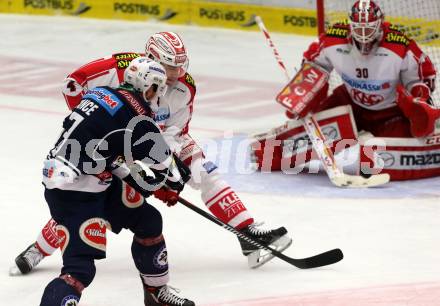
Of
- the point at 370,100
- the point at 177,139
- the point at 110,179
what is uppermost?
the point at 110,179

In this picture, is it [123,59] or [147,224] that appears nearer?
[147,224]

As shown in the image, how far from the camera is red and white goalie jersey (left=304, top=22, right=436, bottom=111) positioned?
7.51m

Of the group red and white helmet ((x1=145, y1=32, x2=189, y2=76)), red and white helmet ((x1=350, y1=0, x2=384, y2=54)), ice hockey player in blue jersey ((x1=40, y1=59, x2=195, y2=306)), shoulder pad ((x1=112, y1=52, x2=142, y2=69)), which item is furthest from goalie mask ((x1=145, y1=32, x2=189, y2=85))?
red and white helmet ((x1=350, y1=0, x2=384, y2=54))

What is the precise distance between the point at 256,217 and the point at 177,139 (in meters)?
0.89

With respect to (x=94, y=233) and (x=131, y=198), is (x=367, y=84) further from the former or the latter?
(x=94, y=233)

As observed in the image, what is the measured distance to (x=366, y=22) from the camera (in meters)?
→ 7.29

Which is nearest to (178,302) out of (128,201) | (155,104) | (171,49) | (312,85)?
(128,201)

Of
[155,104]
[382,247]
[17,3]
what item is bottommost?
[17,3]

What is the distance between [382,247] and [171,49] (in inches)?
59.3

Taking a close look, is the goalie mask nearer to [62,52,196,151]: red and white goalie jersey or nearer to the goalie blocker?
[62,52,196,151]: red and white goalie jersey

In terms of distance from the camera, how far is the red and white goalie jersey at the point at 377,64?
24.6 ft

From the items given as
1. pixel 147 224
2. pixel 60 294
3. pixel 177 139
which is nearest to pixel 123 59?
pixel 177 139

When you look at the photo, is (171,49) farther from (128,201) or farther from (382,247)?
(382,247)

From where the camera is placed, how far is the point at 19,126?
905cm
